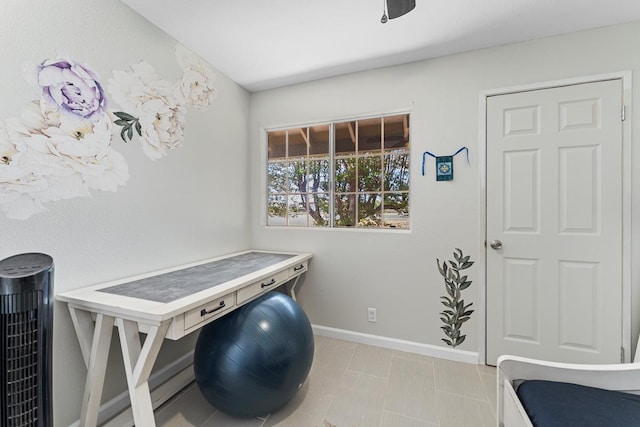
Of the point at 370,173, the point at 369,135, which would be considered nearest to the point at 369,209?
the point at 370,173

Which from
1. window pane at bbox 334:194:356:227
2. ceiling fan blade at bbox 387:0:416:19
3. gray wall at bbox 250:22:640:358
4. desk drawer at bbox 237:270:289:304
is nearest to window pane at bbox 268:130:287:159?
gray wall at bbox 250:22:640:358

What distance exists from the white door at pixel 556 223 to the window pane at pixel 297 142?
1.62 m

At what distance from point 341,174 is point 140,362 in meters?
2.03

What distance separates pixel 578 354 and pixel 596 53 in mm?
2126

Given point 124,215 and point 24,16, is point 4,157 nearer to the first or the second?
point 124,215

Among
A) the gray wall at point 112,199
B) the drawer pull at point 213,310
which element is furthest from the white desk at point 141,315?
the gray wall at point 112,199

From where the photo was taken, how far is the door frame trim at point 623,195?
174 cm

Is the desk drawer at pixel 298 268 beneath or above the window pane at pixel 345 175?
beneath

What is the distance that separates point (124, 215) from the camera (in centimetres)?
163

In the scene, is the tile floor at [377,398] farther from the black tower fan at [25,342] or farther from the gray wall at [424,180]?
the black tower fan at [25,342]

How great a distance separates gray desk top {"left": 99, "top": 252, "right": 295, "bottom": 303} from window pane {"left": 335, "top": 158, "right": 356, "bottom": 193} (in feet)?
2.97

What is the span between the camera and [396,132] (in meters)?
2.36

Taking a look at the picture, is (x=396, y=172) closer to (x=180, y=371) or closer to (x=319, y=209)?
(x=319, y=209)

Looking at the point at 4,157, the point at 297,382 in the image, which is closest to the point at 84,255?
the point at 4,157
